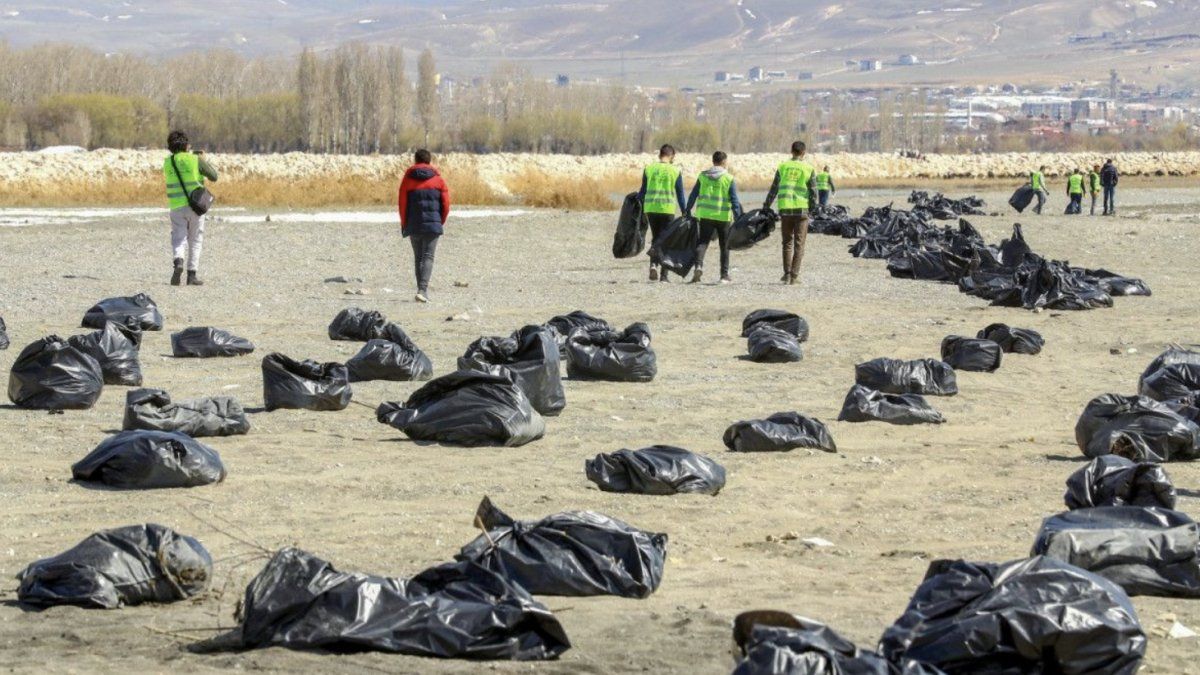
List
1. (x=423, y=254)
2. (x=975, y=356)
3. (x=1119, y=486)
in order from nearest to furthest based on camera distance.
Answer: (x=1119, y=486)
(x=975, y=356)
(x=423, y=254)

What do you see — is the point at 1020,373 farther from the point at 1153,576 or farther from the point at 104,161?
the point at 104,161

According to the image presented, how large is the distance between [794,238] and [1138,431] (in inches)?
429

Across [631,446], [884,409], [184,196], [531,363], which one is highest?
[184,196]

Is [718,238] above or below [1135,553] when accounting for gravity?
above

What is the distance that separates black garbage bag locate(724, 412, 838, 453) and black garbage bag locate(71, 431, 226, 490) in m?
2.99

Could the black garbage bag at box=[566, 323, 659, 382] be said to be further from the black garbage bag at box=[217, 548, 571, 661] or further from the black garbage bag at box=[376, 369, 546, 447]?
the black garbage bag at box=[217, 548, 571, 661]

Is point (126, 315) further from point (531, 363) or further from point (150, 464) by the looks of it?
point (150, 464)

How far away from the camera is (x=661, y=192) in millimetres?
19812

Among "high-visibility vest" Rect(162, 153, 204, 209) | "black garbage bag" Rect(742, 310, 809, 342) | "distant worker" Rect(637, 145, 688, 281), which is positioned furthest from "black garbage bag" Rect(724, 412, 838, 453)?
"high-visibility vest" Rect(162, 153, 204, 209)

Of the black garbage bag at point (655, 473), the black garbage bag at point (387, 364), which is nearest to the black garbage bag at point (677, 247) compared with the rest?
the black garbage bag at point (387, 364)

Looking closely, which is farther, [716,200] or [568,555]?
[716,200]

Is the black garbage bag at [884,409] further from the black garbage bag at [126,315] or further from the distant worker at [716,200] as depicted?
the distant worker at [716,200]

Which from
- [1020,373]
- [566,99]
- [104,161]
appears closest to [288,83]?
[566,99]

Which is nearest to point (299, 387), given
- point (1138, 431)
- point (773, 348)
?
point (773, 348)
